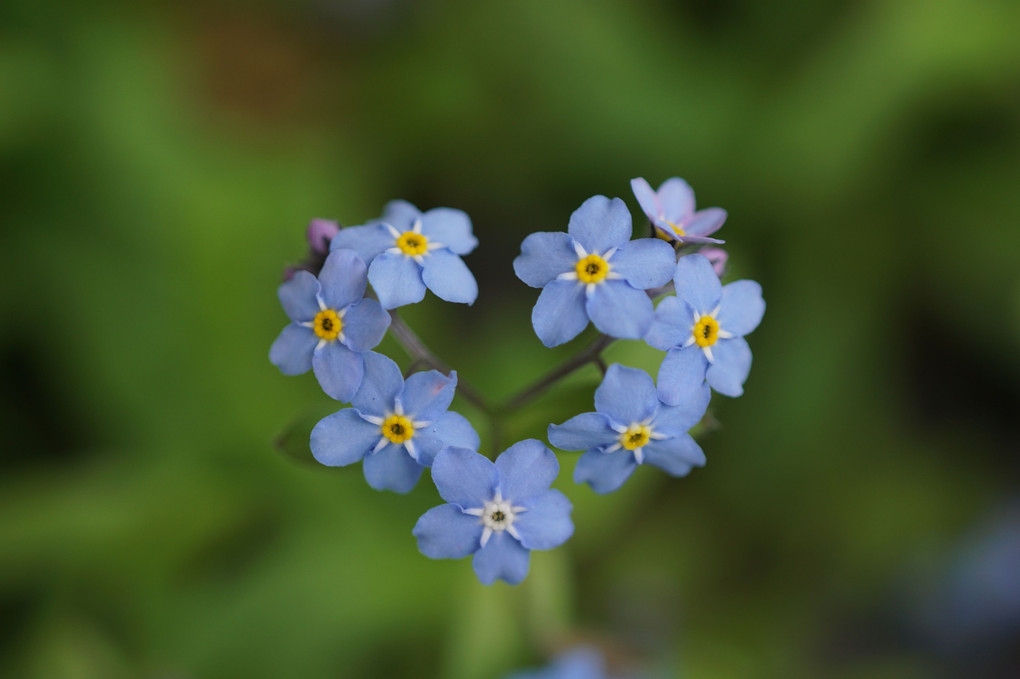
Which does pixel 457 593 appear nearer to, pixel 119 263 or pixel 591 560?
pixel 591 560

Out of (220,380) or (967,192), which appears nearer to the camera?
(220,380)

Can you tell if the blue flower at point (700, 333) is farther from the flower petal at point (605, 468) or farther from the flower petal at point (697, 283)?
the flower petal at point (605, 468)

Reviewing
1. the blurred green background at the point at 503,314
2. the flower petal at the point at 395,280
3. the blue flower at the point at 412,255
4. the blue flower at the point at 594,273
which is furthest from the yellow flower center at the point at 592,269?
the blurred green background at the point at 503,314

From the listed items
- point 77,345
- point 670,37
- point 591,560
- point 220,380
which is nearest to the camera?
point 220,380

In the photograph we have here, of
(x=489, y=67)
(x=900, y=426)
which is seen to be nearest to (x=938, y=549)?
(x=900, y=426)

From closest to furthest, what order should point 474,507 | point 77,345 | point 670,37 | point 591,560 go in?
point 474,507 < point 77,345 < point 591,560 < point 670,37

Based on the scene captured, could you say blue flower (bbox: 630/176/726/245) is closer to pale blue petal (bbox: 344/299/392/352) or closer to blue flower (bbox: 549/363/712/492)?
blue flower (bbox: 549/363/712/492)

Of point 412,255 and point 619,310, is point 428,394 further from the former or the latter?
point 619,310
